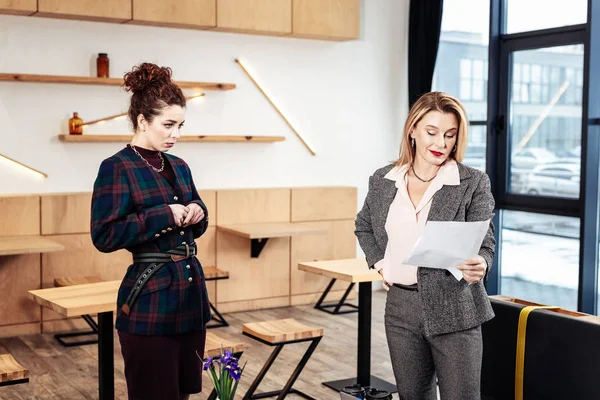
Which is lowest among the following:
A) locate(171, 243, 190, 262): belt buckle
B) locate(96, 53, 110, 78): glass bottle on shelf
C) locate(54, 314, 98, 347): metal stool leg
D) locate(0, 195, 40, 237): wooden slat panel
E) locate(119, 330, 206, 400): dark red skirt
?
locate(54, 314, 98, 347): metal stool leg

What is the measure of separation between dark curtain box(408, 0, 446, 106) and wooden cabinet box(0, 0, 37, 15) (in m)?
3.19

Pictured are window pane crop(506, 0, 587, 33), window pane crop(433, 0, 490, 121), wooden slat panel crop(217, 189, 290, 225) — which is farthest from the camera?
window pane crop(433, 0, 490, 121)

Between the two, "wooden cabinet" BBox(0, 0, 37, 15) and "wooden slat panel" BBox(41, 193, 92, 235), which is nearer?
"wooden cabinet" BBox(0, 0, 37, 15)

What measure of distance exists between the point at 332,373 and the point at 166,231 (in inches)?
95.1

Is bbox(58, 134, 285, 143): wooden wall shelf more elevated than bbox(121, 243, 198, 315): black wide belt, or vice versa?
bbox(58, 134, 285, 143): wooden wall shelf

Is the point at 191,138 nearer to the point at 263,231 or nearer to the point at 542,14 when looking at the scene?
the point at 263,231

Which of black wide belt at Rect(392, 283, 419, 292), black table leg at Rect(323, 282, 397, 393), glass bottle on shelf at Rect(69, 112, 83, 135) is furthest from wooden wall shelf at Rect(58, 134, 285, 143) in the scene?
black wide belt at Rect(392, 283, 419, 292)

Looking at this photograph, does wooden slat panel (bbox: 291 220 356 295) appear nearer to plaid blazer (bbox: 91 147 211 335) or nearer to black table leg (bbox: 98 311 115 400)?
black table leg (bbox: 98 311 115 400)

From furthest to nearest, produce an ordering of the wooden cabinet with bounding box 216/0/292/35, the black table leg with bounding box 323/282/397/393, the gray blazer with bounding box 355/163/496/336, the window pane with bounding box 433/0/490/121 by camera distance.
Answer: the window pane with bounding box 433/0/490/121
the wooden cabinet with bounding box 216/0/292/35
the black table leg with bounding box 323/282/397/393
the gray blazer with bounding box 355/163/496/336

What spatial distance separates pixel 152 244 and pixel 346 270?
1.80 metres

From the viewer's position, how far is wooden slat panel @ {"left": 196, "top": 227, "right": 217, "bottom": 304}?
6.25 m

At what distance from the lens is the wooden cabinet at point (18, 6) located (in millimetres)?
5348

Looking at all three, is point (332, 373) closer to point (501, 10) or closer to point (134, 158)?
point (134, 158)

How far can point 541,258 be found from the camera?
623cm
